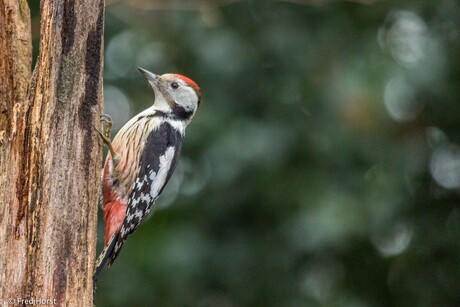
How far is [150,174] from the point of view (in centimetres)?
552

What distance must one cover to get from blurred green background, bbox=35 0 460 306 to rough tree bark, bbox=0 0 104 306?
11.3ft

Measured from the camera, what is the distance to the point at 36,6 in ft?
27.9

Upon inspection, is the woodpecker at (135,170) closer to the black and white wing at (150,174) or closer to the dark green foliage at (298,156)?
the black and white wing at (150,174)

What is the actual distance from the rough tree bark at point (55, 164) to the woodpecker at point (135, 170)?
0.74 meters

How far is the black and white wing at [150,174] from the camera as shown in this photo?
5348mm

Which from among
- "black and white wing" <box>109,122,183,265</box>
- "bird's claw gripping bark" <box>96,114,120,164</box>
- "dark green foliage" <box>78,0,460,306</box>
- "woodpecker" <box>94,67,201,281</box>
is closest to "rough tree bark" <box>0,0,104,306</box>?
"bird's claw gripping bark" <box>96,114,120,164</box>

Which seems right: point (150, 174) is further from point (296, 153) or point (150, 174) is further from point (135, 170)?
point (296, 153)

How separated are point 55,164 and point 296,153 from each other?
4.19m

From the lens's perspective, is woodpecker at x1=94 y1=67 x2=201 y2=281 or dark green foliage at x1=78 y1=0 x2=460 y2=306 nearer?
woodpecker at x1=94 y1=67 x2=201 y2=281

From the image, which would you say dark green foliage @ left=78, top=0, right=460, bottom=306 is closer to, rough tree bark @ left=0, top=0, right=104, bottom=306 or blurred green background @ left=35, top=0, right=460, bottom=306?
Answer: blurred green background @ left=35, top=0, right=460, bottom=306

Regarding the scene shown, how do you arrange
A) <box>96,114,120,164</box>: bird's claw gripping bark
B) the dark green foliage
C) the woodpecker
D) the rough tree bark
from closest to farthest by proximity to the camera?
1. the rough tree bark
2. <box>96,114,120,164</box>: bird's claw gripping bark
3. the woodpecker
4. the dark green foliage

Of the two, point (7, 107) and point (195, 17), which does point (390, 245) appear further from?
point (7, 107)

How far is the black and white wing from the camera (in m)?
5.35

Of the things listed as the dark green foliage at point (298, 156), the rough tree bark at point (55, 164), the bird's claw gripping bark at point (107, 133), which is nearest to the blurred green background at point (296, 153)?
the dark green foliage at point (298, 156)
